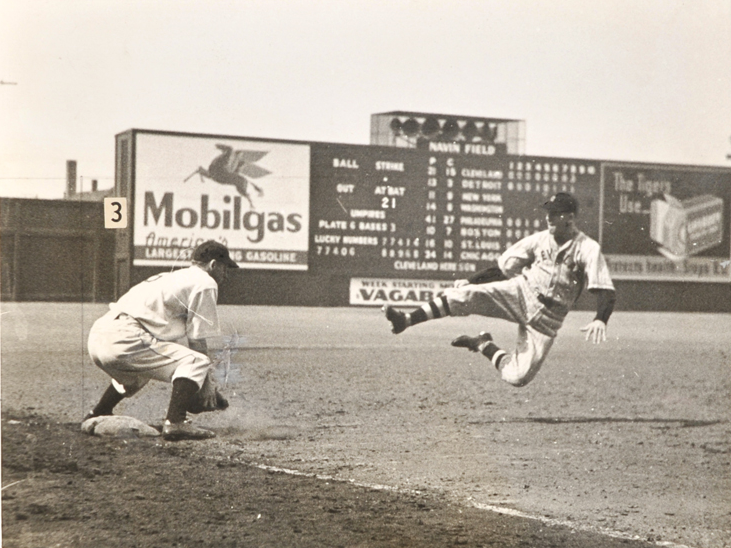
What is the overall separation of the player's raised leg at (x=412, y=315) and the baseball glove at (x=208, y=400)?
946 mm

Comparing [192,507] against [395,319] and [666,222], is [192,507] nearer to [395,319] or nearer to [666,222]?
[395,319]

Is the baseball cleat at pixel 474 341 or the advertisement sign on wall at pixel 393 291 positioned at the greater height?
the advertisement sign on wall at pixel 393 291

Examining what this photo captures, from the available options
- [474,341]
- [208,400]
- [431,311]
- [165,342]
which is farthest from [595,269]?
[165,342]

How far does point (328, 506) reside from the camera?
4.19 meters

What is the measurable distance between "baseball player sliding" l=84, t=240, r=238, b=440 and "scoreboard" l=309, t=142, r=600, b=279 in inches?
24.6

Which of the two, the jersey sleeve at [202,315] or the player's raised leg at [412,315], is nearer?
the jersey sleeve at [202,315]

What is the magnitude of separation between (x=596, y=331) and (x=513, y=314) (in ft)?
1.46

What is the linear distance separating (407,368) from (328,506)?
822 millimetres

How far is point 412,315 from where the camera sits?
4531mm

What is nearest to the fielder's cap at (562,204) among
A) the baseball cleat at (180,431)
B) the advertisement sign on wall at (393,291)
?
the advertisement sign on wall at (393,291)

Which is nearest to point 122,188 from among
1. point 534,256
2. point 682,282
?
point 534,256

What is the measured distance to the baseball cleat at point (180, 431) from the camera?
424 cm

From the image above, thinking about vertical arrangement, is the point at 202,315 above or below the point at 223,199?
below

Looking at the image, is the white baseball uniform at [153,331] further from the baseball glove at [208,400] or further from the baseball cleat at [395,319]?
the baseball cleat at [395,319]
